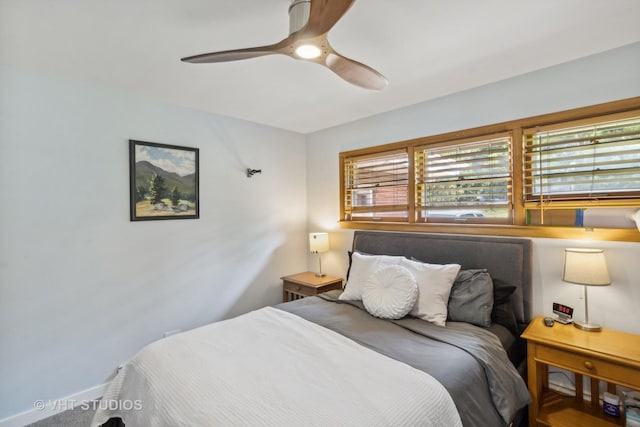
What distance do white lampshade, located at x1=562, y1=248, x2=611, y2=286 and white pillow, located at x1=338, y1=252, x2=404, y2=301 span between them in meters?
1.07

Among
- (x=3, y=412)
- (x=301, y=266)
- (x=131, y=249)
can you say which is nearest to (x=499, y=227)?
(x=301, y=266)

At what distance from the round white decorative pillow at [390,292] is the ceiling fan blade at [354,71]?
4.15ft

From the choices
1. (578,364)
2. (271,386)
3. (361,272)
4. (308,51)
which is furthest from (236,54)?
(578,364)

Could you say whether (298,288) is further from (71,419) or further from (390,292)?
(71,419)

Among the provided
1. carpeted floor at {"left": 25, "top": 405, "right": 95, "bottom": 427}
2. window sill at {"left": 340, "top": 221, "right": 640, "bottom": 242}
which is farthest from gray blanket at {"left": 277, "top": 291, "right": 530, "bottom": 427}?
carpeted floor at {"left": 25, "top": 405, "right": 95, "bottom": 427}

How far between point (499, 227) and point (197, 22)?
2.45 meters

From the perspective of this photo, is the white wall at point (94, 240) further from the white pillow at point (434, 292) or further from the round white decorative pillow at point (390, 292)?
the white pillow at point (434, 292)

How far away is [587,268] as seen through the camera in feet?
5.94

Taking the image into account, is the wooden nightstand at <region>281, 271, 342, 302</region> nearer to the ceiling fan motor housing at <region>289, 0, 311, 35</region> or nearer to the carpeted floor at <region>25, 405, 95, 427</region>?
the carpeted floor at <region>25, 405, 95, 427</region>

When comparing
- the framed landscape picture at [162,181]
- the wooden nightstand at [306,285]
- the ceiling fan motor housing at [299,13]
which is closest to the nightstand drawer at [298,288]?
the wooden nightstand at [306,285]

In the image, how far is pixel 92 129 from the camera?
2.38 meters

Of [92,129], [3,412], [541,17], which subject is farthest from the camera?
[92,129]

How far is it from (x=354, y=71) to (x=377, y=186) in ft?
5.60

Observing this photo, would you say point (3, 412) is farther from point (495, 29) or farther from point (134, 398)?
point (495, 29)
